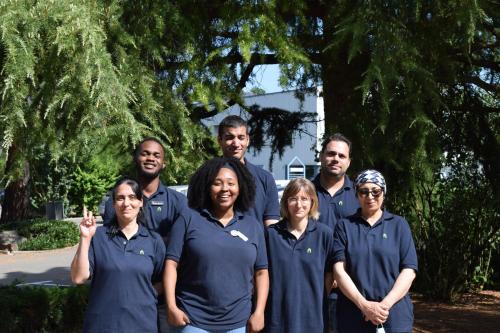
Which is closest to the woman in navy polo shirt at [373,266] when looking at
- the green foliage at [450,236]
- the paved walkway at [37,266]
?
the green foliage at [450,236]

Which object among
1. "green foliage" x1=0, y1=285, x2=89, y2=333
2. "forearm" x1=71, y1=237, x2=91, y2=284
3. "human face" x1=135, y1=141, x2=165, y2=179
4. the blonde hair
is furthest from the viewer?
"green foliage" x1=0, y1=285, x2=89, y2=333

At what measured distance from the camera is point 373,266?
410 centimetres

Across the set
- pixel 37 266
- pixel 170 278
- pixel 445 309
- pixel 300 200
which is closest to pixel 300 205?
pixel 300 200

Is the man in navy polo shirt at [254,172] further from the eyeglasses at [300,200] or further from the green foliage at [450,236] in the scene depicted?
the green foliage at [450,236]

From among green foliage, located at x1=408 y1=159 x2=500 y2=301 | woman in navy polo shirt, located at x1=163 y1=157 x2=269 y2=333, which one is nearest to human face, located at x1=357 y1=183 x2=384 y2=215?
woman in navy polo shirt, located at x1=163 y1=157 x2=269 y2=333

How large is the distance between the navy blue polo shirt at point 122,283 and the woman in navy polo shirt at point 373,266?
109cm

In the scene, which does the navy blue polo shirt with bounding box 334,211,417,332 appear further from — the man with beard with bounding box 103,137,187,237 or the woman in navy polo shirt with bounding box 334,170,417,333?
the man with beard with bounding box 103,137,187,237

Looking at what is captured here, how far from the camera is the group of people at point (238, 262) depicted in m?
3.86

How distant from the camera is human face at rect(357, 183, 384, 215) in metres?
4.13

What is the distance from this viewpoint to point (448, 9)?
581cm

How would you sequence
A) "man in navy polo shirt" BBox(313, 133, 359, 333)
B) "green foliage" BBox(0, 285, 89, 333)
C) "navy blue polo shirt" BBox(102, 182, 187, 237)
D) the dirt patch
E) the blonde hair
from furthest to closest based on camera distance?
the dirt patch
"green foliage" BBox(0, 285, 89, 333)
"man in navy polo shirt" BBox(313, 133, 359, 333)
"navy blue polo shirt" BBox(102, 182, 187, 237)
the blonde hair

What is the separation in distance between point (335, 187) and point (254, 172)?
55 cm

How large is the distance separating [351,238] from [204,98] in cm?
225

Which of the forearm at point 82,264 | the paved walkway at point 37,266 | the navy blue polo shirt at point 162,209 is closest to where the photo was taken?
the forearm at point 82,264
